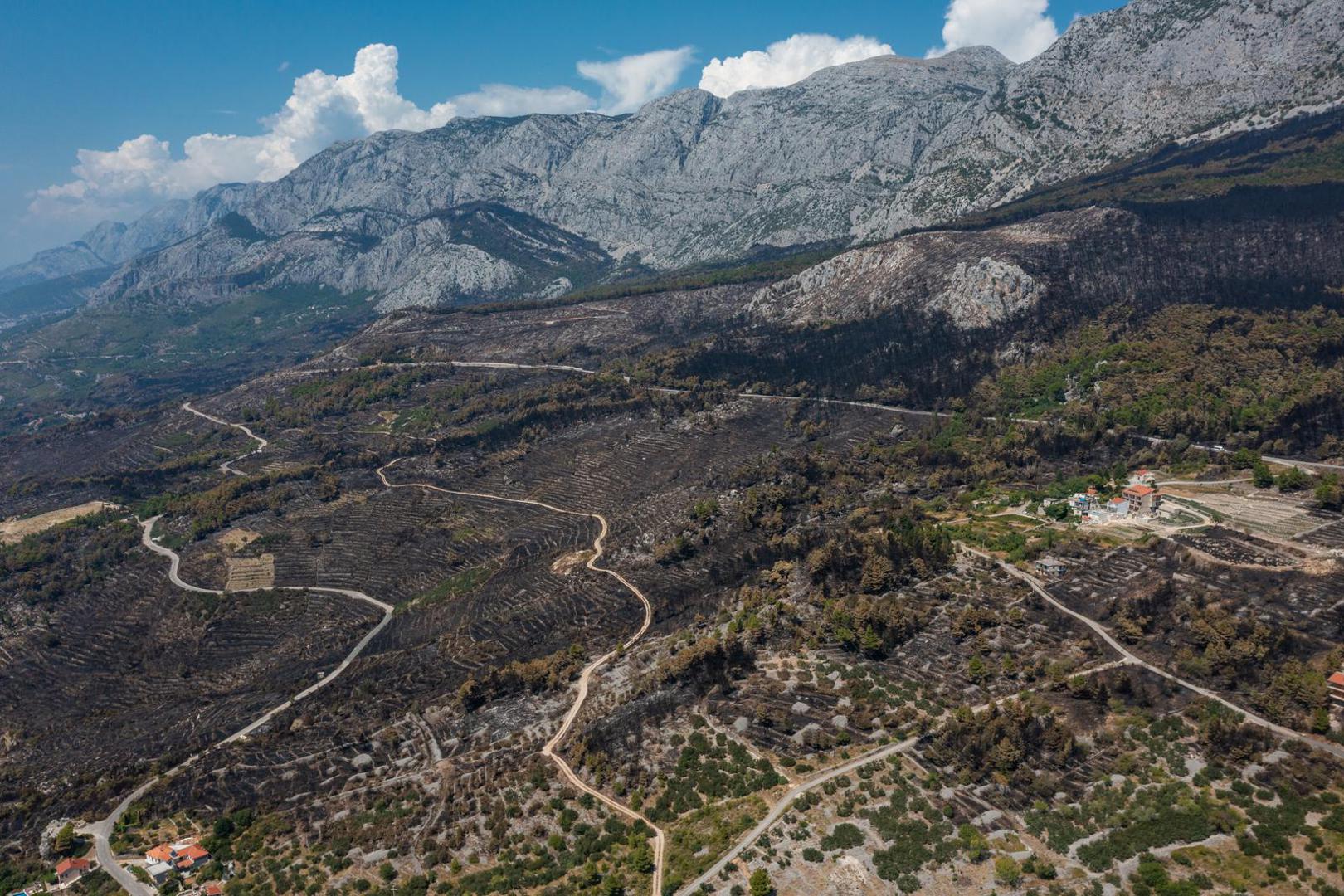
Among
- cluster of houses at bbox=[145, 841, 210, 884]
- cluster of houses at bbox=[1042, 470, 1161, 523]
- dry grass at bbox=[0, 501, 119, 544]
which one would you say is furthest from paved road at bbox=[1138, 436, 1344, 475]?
dry grass at bbox=[0, 501, 119, 544]

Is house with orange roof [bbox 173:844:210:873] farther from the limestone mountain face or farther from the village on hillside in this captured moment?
the limestone mountain face

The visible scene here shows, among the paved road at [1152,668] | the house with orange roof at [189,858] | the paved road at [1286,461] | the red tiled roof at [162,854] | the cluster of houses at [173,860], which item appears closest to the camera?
the paved road at [1152,668]

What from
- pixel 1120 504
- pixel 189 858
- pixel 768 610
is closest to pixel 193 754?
pixel 189 858

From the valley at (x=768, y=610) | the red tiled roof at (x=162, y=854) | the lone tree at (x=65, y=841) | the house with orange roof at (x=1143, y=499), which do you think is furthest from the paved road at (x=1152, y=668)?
the lone tree at (x=65, y=841)

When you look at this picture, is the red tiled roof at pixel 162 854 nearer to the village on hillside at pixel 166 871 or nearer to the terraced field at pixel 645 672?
the village on hillside at pixel 166 871

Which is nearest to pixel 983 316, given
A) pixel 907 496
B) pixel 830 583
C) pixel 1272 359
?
pixel 1272 359

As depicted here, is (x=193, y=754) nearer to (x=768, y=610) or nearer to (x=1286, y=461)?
(x=768, y=610)
